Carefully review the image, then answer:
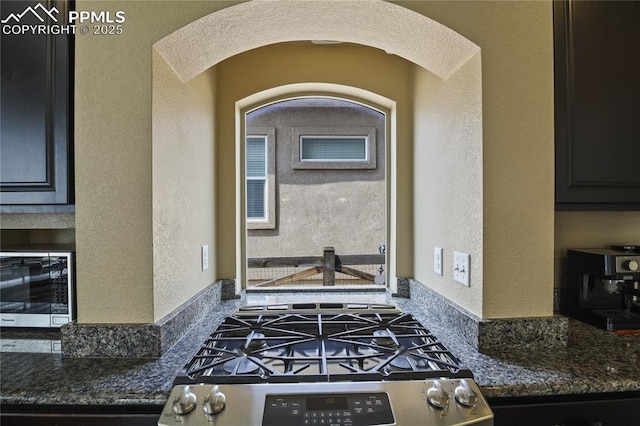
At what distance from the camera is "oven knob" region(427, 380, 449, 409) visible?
88cm

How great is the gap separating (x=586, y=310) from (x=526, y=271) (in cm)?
57

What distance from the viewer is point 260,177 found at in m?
2.20

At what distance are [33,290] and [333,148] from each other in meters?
1.65

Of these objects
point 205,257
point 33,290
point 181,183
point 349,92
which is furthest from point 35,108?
point 349,92

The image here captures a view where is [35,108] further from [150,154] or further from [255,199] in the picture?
[255,199]

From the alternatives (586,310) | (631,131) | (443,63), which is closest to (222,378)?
(443,63)

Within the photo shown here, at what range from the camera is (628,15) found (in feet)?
4.28

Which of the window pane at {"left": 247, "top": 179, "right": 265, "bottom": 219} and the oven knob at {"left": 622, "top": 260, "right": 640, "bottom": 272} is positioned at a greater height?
the window pane at {"left": 247, "top": 179, "right": 265, "bottom": 219}

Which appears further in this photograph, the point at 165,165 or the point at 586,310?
the point at 586,310

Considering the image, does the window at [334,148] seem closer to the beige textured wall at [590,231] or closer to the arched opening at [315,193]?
the arched opening at [315,193]

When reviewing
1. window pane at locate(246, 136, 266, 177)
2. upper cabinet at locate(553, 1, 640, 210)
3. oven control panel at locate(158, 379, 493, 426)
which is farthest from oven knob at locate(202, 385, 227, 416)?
window pane at locate(246, 136, 266, 177)

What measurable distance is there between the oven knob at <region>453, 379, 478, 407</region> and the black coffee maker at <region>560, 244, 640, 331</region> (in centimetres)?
85

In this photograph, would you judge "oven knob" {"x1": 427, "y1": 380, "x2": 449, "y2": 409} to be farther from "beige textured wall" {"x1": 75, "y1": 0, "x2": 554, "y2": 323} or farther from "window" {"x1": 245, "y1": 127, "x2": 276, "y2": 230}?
"window" {"x1": 245, "y1": 127, "x2": 276, "y2": 230}

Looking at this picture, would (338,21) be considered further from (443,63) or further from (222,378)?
(222,378)
